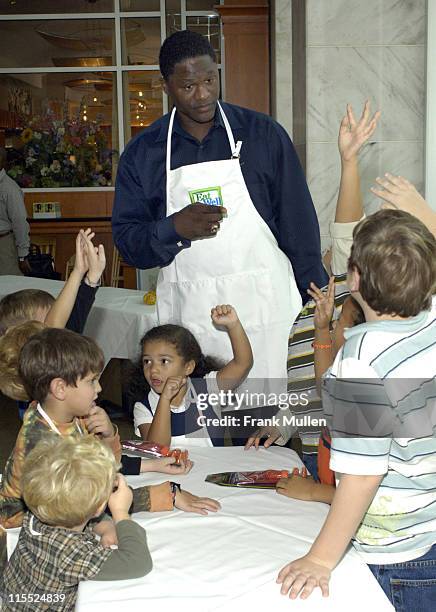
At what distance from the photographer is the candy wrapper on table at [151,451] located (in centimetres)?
194

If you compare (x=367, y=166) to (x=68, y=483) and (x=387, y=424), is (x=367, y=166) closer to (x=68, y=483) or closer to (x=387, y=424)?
(x=387, y=424)

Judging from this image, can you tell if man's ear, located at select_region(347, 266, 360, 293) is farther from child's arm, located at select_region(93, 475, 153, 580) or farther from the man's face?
Result: the man's face

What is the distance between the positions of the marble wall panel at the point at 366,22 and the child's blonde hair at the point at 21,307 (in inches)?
65.4

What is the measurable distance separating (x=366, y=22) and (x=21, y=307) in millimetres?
1891

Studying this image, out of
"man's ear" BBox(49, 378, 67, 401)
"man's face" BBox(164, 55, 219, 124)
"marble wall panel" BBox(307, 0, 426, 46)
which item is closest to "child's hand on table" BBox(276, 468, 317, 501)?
"man's ear" BBox(49, 378, 67, 401)

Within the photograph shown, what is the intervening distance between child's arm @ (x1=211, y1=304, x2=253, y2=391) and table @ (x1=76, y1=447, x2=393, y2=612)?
65 centimetres

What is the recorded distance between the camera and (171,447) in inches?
85.6

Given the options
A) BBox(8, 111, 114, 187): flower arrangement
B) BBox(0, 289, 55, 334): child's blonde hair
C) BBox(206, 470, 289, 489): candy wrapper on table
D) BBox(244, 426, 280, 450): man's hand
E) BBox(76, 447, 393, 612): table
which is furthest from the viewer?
BBox(8, 111, 114, 187): flower arrangement

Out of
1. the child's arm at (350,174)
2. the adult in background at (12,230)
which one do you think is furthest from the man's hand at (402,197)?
the adult in background at (12,230)

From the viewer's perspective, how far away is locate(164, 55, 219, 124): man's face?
2.34m

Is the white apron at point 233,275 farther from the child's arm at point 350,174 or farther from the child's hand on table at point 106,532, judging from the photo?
the child's hand on table at point 106,532

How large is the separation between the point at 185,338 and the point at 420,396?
115 cm

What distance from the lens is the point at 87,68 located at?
1053 centimetres

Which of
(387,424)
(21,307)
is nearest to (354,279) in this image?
(387,424)
